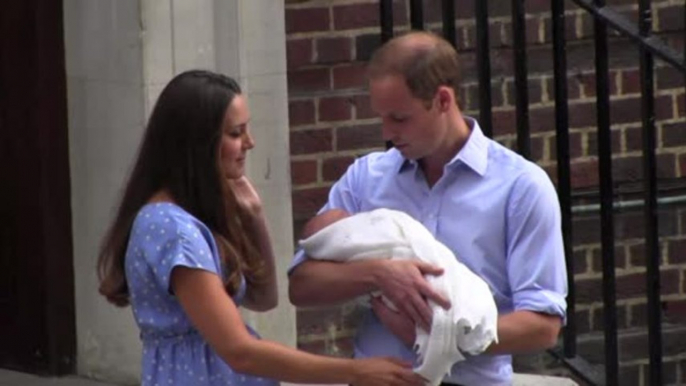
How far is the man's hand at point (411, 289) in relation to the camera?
4.11m

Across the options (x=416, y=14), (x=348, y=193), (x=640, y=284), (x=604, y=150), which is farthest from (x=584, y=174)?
(x=348, y=193)

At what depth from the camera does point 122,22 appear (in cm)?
631

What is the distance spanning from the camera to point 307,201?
6629mm

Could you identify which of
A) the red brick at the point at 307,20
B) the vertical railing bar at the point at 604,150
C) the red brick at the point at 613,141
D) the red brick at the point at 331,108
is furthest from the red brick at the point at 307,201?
the vertical railing bar at the point at 604,150

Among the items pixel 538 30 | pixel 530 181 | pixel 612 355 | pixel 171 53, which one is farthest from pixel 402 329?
pixel 538 30

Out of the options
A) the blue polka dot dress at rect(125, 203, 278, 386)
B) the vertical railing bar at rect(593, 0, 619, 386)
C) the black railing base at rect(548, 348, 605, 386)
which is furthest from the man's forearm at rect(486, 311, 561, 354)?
the black railing base at rect(548, 348, 605, 386)

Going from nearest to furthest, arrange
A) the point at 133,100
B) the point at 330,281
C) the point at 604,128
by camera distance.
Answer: the point at 330,281 < the point at 604,128 < the point at 133,100

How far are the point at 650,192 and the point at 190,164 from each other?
139cm

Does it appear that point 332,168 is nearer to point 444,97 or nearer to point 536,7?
point 536,7

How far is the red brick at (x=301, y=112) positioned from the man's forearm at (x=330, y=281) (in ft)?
7.04

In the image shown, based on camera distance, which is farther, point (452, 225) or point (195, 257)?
point (452, 225)

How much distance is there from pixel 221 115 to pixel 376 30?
243 cm

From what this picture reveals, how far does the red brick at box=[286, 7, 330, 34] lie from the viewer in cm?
655

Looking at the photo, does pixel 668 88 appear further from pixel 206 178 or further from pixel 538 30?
pixel 206 178
